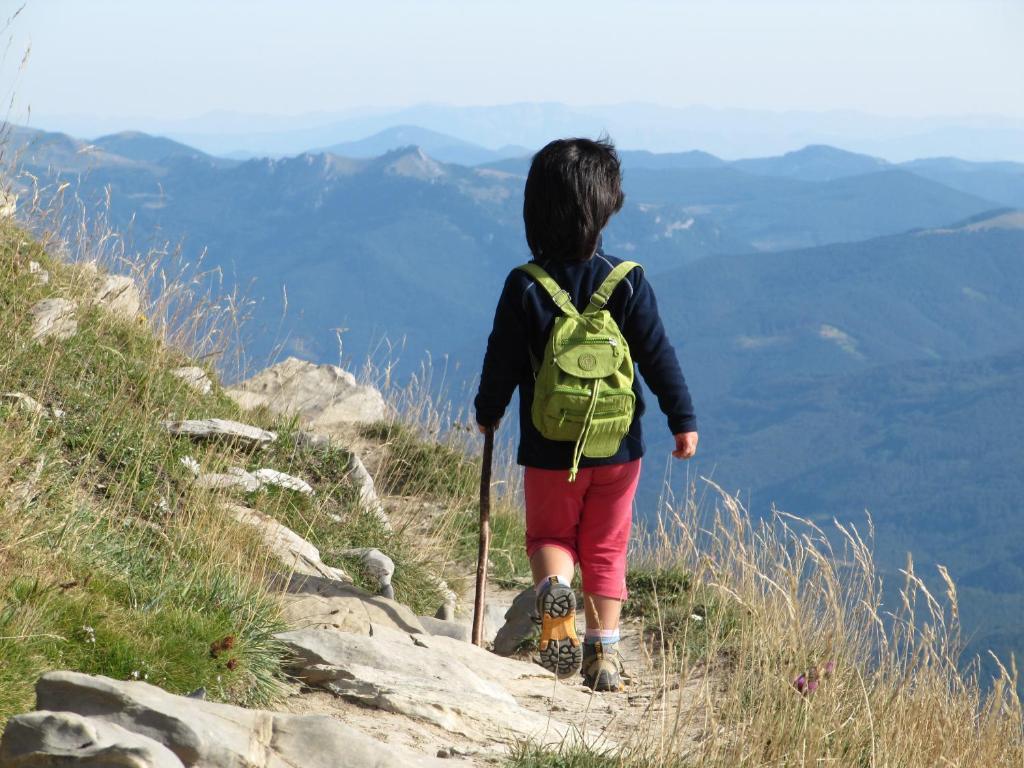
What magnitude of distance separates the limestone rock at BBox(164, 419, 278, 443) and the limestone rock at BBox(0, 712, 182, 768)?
316cm

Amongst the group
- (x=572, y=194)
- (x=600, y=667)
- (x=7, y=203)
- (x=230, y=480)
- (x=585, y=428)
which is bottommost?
(x=600, y=667)

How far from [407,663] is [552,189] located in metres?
1.71

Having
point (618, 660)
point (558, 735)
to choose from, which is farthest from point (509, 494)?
point (558, 735)

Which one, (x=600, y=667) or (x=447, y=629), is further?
(x=447, y=629)

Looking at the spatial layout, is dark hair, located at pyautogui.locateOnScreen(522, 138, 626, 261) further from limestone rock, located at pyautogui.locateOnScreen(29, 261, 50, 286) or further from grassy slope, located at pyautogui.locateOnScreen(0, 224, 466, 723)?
limestone rock, located at pyautogui.locateOnScreen(29, 261, 50, 286)

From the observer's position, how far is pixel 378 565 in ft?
17.0

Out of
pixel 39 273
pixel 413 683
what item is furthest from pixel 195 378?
pixel 413 683

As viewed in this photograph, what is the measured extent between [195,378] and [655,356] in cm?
357

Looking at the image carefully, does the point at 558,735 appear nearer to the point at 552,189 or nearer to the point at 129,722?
the point at 129,722

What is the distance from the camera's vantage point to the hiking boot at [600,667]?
163 inches

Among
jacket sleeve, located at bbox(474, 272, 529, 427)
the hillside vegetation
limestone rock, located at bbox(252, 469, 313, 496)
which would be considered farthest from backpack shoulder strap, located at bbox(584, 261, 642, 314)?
limestone rock, located at bbox(252, 469, 313, 496)

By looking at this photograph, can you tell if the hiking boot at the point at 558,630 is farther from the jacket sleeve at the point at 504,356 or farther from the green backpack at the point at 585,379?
the jacket sleeve at the point at 504,356

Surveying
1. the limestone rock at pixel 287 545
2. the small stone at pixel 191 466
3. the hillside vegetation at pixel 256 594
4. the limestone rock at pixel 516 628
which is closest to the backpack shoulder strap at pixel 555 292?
the hillside vegetation at pixel 256 594

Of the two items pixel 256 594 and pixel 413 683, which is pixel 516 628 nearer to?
pixel 413 683
